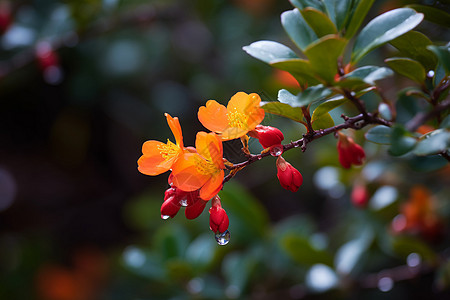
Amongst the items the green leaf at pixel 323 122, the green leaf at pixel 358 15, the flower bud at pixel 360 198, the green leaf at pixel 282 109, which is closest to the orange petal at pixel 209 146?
the green leaf at pixel 282 109

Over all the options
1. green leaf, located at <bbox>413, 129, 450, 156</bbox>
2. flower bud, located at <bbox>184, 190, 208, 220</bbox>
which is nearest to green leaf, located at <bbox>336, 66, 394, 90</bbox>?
green leaf, located at <bbox>413, 129, 450, 156</bbox>

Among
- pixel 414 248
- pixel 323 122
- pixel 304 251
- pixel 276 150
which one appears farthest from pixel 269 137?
pixel 414 248

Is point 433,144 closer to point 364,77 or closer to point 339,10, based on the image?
point 364,77

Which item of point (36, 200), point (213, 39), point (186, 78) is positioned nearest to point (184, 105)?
point (186, 78)

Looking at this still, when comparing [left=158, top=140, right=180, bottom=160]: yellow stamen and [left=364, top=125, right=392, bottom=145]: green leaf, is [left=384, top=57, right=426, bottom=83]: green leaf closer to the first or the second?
[left=364, top=125, right=392, bottom=145]: green leaf

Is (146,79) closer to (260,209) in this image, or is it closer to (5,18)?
(5,18)

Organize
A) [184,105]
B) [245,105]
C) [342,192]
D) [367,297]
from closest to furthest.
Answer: [245,105]
[342,192]
[367,297]
[184,105]
